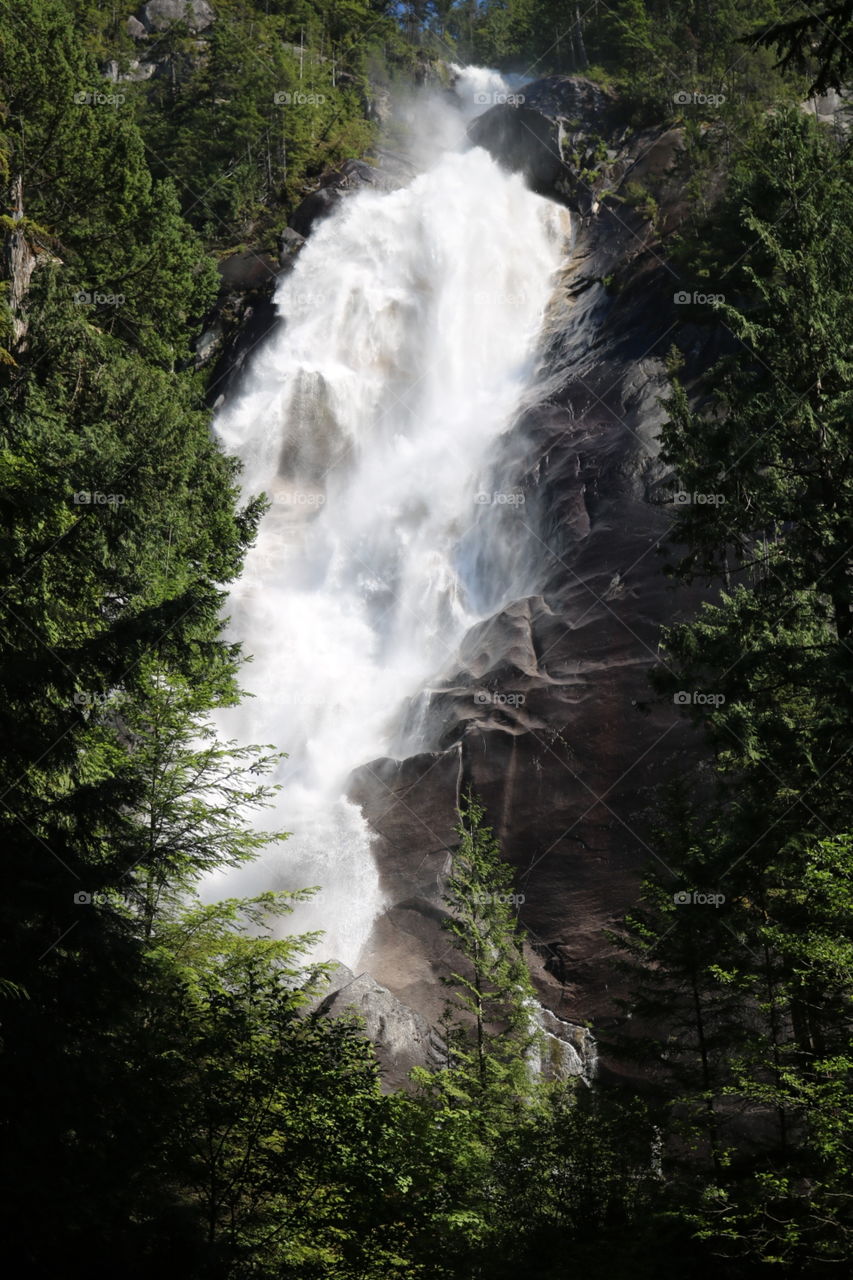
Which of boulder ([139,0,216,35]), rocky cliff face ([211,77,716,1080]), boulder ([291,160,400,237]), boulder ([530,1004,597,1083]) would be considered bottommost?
boulder ([530,1004,597,1083])

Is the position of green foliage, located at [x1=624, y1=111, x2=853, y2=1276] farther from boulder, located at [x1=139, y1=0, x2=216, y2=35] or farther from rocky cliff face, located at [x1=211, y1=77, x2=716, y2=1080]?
boulder, located at [x1=139, y1=0, x2=216, y2=35]

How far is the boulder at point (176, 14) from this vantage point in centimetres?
7362

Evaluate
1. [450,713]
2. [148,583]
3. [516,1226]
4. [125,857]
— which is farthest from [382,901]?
[125,857]

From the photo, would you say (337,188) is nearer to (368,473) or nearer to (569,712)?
(368,473)

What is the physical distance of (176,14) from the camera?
74688 millimetres

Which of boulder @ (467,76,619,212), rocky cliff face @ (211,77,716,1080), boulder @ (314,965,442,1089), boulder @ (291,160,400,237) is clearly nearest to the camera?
boulder @ (314,965,442,1089)

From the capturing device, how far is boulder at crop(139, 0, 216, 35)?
7362 cm

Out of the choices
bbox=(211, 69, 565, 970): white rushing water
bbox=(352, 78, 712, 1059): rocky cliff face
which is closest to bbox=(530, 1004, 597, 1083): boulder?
bbox=(352, 78, 712, 1059): rocky cliff face

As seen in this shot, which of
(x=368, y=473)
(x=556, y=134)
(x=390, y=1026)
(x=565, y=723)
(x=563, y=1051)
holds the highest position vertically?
(x=556, y=134)

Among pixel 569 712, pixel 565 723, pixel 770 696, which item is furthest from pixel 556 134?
pixel 770 696

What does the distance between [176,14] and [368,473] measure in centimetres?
5183

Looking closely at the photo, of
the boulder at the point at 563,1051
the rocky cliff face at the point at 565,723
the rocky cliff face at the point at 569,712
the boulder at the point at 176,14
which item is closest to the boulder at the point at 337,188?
the rocky cliff face at the point at 565,723

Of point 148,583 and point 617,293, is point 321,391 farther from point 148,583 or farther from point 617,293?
point 148,583

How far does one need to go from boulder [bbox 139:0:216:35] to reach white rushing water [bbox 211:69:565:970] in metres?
29.4
